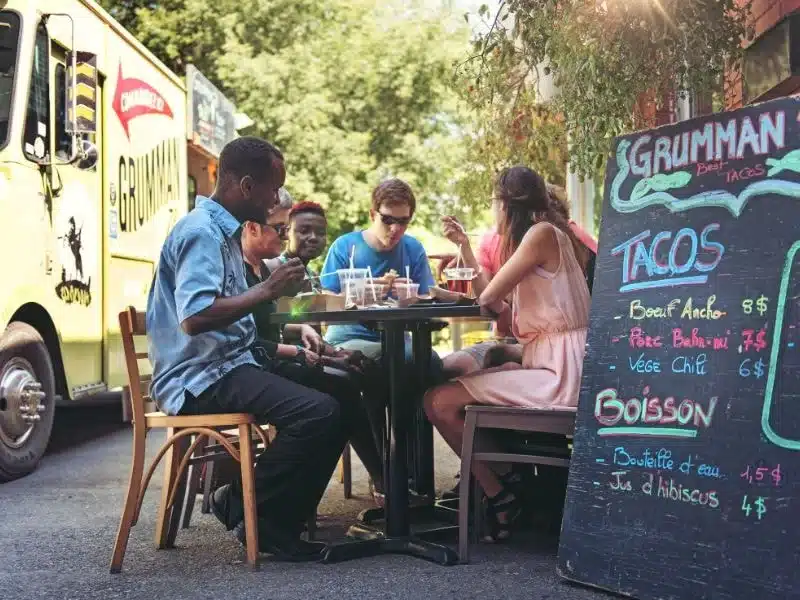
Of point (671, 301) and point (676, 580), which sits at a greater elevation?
point (671, 301)

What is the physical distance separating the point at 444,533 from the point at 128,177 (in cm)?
Result: 526

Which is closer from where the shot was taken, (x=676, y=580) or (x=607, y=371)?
(x=676, y=580)

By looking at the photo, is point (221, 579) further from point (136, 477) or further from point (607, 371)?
point (607, 371)

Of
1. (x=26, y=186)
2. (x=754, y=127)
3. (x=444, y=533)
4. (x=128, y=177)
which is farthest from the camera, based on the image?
(x=128, y=177)

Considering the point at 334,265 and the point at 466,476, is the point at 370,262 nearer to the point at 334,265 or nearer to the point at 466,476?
the point at 334,265

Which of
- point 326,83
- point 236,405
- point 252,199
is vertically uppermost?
point 326,83

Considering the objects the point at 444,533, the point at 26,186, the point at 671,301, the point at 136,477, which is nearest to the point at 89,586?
the point at 136,477

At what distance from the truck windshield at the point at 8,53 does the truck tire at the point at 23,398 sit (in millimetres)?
1379

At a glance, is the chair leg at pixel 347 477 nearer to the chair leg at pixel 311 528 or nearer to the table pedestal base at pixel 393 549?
the chair leg at pixel 311 528

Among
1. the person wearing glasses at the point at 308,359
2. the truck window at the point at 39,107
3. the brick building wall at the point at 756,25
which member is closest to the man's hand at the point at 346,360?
the person wearing glasses at the point at 308,359

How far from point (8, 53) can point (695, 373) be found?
5091 millimetres

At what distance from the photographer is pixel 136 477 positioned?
4.41 m

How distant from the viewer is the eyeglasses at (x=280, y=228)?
5.98 m

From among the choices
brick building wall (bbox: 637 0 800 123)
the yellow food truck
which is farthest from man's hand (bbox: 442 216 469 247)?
the yellow food truck
